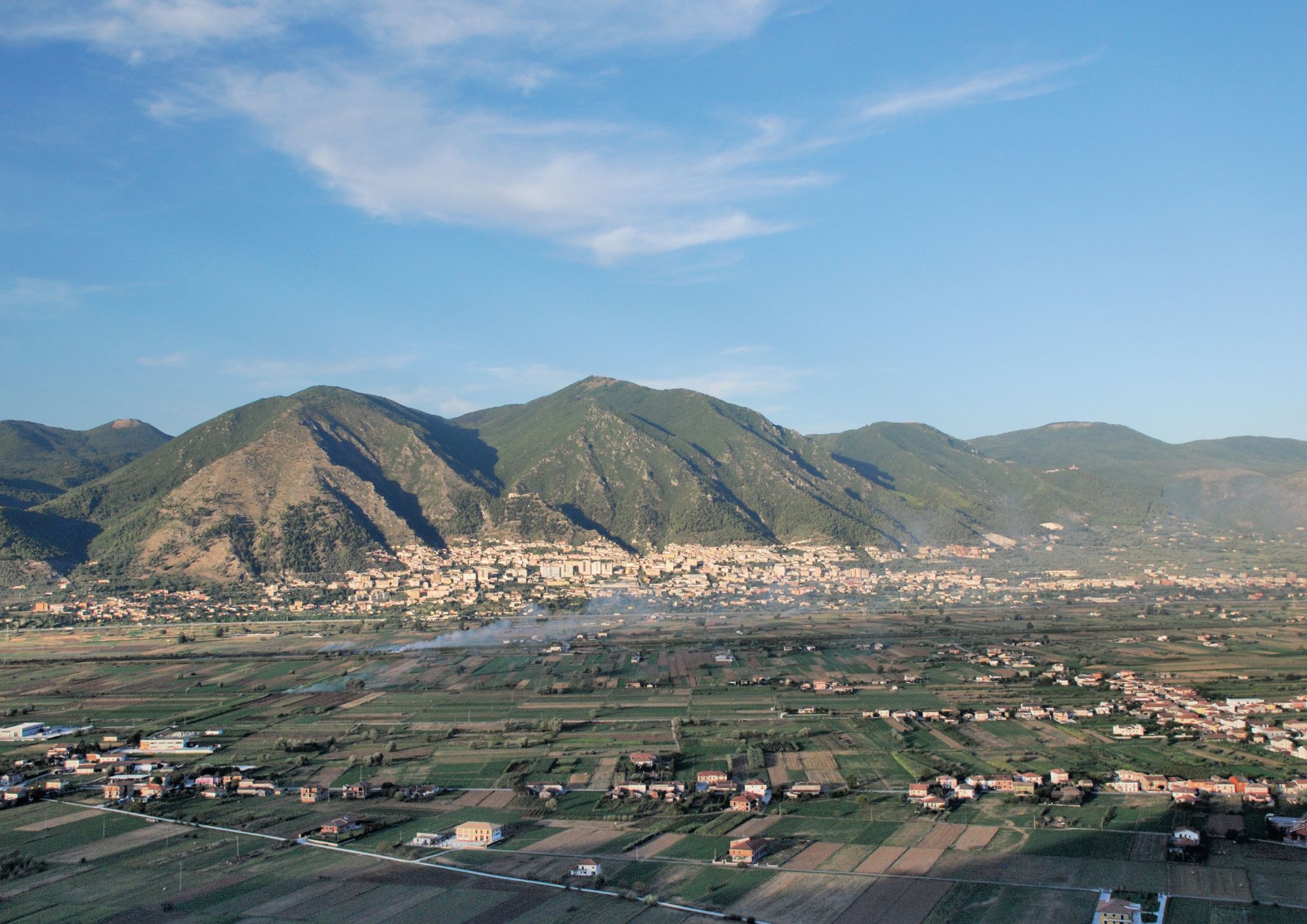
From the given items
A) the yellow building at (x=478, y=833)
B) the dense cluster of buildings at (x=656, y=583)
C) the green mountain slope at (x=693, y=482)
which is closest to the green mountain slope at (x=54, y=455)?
the dense cluster of buildings at (x=656, y=583)

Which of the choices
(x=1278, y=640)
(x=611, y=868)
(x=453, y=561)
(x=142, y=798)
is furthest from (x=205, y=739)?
(x=453, y=561)

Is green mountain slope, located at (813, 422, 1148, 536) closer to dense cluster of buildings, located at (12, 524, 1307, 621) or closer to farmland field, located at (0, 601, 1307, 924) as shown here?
dense cluster of buildings, located at (12, 524, 1307, 621)

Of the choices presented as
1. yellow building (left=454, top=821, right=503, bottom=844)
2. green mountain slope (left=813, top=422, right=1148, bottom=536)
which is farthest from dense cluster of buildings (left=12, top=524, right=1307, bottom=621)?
yellow building (left=454, top=821, right=503, bottom=844)

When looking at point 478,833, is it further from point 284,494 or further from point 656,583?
point 284,494

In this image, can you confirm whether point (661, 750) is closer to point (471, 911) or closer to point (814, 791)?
point (814, 791)

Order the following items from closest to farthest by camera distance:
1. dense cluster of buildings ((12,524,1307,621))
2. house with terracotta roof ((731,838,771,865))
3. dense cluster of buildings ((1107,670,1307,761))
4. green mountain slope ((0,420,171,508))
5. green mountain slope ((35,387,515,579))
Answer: house with terracotta roof ((731,838,771,865))
dense cluster of buildings ((1107,670,1307,761))
dense cluster of buildings ((12,524,1307,621))
green mountain slope ((35,387,515,579))
green mountain slope ((0,420,171,508))

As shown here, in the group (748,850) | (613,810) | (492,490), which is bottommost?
(613,810)

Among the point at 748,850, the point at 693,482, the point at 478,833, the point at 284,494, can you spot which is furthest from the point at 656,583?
A: the point at 748,850
